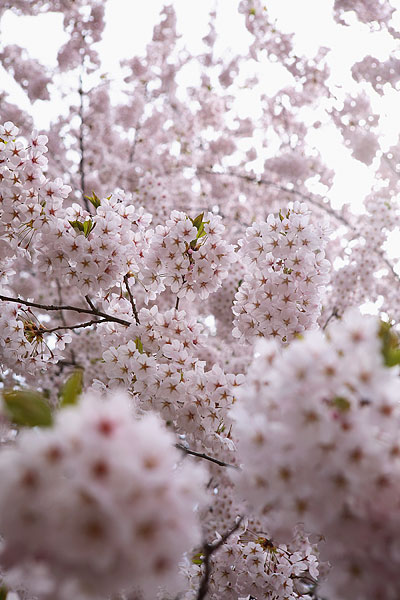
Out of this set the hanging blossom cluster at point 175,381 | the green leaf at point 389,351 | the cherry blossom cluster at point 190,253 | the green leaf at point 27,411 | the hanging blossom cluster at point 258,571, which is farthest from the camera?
the cherry blossom cluster at point 190,253

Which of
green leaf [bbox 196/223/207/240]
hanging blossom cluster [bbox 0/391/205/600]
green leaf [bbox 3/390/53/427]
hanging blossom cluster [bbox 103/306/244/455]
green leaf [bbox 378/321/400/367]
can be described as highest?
green leaf [bbox 196/223/207/240]

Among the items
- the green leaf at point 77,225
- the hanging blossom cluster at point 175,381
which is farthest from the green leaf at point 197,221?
the green leaf at point 77,225

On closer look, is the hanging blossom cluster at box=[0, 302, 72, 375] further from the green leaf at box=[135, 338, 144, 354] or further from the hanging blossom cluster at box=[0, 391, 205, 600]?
the hanging blossom cluster at box=[0, 391, 205, 600]

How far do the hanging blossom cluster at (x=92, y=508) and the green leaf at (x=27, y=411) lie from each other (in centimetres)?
27

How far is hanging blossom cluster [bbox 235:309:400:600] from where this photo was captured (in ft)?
3.57

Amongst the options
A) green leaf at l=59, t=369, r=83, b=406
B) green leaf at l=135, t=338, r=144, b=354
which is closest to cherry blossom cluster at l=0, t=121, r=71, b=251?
green leaf at l=135, t=338, r=144, b=354

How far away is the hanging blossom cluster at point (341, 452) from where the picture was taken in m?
1.09

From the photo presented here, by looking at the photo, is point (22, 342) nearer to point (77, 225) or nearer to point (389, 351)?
point (77, 225)

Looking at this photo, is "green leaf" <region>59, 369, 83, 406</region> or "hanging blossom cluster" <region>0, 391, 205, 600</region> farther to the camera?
"green leaf" <region>59, 369, 83, 406</region>

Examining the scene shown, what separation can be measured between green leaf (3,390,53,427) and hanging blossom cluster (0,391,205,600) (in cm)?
27

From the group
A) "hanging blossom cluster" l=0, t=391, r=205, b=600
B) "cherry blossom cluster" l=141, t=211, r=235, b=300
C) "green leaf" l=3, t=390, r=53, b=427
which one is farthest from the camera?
"cherry blossom cluster" l=141, t=211, r=235, b=300

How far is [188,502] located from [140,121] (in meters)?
9.73

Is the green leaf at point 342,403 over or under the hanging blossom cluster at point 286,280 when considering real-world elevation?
under

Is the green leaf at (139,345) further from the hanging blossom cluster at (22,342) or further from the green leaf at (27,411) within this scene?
the green leaf at (27,411)
